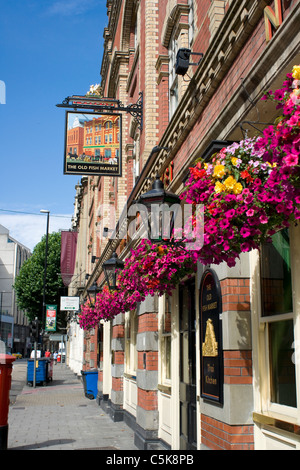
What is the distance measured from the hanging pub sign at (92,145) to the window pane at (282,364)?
25.0ft

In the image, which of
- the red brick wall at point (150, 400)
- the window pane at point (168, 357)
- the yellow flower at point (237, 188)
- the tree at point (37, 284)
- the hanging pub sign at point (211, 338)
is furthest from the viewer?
the tree at point (37, 284)

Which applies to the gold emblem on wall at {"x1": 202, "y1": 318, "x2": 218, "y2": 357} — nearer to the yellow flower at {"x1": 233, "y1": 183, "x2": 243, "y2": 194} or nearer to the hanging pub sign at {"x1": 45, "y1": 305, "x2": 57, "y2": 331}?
the yellow flower at {"x1": 233, "y1": 183, "x2": 243, "y2": 194}

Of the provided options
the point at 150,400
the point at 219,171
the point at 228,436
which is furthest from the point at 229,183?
the point at 150,400

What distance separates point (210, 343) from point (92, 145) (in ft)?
24.2

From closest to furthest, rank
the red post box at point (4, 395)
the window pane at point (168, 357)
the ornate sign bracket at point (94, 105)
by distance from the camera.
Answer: the red post box at point (4, 395), the window pane at point (168, 357), the ornate sign bracket at point (94, 105)

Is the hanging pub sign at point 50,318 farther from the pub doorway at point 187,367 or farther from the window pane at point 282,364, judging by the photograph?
the window pane at point 282,364

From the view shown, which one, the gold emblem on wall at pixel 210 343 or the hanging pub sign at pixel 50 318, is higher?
the hanging pub sign at pixel 50 318

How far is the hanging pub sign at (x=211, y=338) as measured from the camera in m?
5.25

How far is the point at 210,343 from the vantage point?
5.56m

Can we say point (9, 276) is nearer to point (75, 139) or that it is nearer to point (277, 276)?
point (75, 139)

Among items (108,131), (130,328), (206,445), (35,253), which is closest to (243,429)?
(206,445)

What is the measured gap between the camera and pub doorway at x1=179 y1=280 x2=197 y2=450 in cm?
702

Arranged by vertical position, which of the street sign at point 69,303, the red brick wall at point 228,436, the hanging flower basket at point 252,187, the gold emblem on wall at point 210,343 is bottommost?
the red brick wall at point 228,436

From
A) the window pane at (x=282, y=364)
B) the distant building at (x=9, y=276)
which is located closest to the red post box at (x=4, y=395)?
the window pane at (x=282, y=364)
